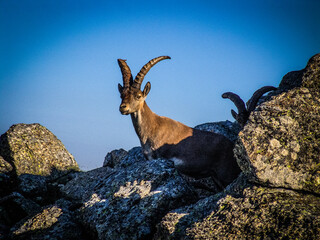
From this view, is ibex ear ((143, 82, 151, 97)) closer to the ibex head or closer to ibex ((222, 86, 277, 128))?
the ibex head

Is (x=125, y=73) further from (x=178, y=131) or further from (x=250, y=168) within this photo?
(x=250, y=168)

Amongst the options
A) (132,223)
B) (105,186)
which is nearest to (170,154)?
(105,186)

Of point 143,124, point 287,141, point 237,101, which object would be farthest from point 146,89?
point 287,141

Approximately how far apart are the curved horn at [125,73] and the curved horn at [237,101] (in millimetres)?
4348

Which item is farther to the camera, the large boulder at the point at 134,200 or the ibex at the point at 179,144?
the ibex at the point at 179,144

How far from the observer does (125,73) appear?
10375 millimetres

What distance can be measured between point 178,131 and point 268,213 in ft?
21.0

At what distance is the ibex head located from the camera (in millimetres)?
9537

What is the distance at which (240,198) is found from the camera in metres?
4.50

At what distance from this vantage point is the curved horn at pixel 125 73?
1020 centimetres

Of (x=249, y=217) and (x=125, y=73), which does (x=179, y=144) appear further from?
(x=249, y=217)

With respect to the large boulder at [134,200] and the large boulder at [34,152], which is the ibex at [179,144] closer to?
the large boulder at [134,200]

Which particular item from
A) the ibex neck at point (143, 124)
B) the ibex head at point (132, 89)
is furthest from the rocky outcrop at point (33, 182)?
the ibex head at point (132, 89)

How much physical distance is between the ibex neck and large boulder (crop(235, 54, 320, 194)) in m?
5.40
